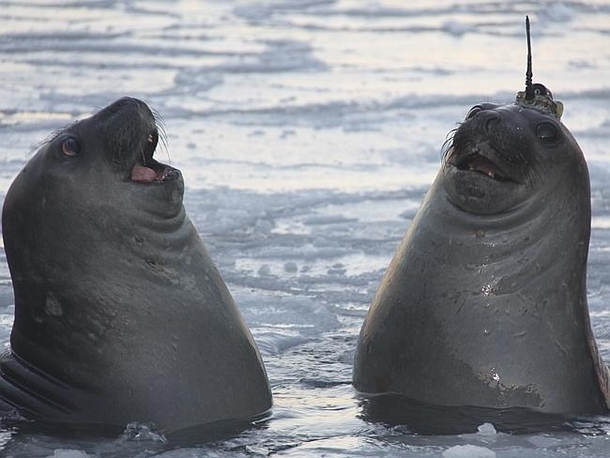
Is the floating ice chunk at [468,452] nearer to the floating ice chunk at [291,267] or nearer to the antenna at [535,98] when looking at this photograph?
the antenna at [535,98]

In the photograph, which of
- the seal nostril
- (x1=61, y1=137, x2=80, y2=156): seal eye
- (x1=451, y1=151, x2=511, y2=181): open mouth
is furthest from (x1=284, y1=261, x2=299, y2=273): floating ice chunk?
(x1=61, y1=137, x2=80, y2=156): seal eye

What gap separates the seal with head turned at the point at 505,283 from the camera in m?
6.62

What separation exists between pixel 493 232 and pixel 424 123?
24.9 ft

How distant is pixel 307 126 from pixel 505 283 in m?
7.55

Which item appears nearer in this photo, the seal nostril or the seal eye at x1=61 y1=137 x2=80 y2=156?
the seal eye at x1=61 y1=137 x2=80 y2=156

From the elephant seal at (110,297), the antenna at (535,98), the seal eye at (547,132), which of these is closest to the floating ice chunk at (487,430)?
the elephant seal at (110,297)

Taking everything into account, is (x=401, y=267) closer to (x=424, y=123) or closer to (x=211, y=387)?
(x=211, y=387)

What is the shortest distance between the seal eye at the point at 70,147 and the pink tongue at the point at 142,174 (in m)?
0.23

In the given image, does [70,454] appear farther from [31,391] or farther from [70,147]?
[70,147]

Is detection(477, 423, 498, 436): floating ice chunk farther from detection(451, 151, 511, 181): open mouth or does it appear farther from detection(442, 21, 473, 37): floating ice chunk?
detection(442, 21, 473, 37): floating ice chunk

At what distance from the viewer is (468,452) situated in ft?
20.0

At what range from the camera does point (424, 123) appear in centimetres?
1425

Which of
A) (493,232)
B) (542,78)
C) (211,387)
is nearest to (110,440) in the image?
(211,387)

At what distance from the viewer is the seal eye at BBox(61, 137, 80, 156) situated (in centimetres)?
637
